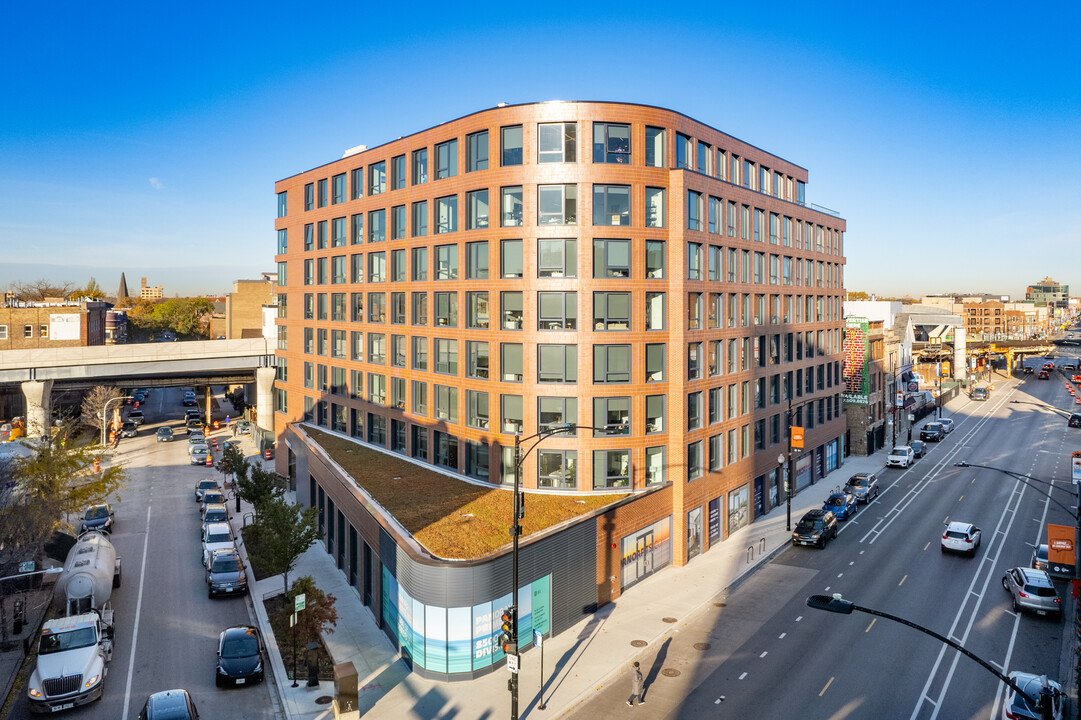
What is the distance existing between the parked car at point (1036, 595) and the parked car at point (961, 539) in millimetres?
6247

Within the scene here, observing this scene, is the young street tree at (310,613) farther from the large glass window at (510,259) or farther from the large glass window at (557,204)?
the large glass window at (557,204)

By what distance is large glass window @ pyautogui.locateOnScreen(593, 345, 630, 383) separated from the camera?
108 ft

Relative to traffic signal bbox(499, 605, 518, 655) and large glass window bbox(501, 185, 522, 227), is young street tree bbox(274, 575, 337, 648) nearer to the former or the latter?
traffic signal bbox(499, 605, 518, 655)

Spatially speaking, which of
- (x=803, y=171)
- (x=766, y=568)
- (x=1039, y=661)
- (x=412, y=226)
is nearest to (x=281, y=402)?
(x=412, y=226)

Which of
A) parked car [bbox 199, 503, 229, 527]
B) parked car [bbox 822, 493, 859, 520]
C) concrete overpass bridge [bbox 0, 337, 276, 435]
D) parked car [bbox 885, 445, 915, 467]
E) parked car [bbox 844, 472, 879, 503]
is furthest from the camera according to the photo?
concrete overpass bridge [bbox 0, 337, 276, 435]

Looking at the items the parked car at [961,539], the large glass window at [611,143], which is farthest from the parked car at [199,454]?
the parked car at [961,539]

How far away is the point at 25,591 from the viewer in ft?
101

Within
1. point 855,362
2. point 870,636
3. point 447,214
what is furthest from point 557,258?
point 855,362

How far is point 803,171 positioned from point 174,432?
73.8 m

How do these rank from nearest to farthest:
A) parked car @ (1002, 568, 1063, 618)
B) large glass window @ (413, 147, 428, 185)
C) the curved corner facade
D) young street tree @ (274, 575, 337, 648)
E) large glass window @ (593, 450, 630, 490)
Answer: young street tree @ (274, 575, 337, 648) → parked car @ (1002, 568, 1063, 618) → the curved corner facade → large glass window @ (593, 450, 630, 490) → large glass window @ (413, 147, 428, 185)

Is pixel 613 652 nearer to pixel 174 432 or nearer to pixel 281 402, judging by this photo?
pixel 281 402

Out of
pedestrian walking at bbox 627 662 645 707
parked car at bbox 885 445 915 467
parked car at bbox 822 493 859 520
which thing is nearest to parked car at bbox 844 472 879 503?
parked car at bbox 822 493 859 520

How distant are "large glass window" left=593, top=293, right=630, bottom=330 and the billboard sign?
33.2 meters

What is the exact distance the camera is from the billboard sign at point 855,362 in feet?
189
